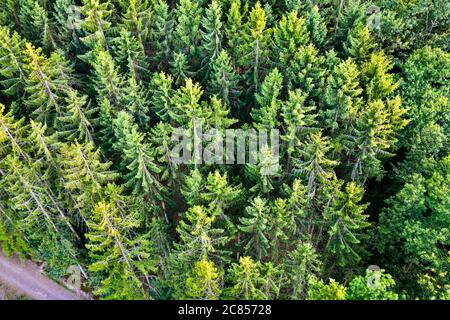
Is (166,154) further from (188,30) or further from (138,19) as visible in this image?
(138,19)

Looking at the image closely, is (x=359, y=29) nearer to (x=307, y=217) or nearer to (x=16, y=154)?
(x=307, y=217)

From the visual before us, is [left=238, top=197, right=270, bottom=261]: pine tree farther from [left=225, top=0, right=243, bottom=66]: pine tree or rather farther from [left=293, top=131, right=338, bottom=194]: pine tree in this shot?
[left=225, top=0, right=243, bottom=66]: pine tree

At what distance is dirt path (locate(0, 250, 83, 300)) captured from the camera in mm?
41219

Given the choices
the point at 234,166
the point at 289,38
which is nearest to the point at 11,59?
the point at 234,166

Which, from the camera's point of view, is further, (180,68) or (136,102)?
(180,68)

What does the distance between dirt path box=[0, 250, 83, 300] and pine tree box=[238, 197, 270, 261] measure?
18803 millimetres

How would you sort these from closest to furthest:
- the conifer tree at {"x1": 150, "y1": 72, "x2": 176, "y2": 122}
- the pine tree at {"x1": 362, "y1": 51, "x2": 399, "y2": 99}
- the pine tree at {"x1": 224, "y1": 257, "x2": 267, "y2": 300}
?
1. the pine tree at {"x1": 224, "y1": 257, "x2": 267, "y2": 300}
2. the pine tree at {"x1": 362, "y1": 51, "x2": 399, "y2": 99}
3. the conifer tree at {"x1": 150, "y1": 72, "x2": 176, "y2": 122}

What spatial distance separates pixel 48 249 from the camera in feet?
130

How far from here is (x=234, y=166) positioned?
3647cm

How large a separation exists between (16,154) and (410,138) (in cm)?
3115

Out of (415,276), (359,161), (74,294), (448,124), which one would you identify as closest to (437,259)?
(415,276)

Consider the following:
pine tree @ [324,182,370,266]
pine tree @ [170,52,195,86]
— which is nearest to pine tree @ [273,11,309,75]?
pine tree @ [170,52,195,86]

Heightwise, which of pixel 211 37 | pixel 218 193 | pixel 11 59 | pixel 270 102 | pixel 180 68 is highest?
pixel 211 37

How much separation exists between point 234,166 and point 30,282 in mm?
23539
